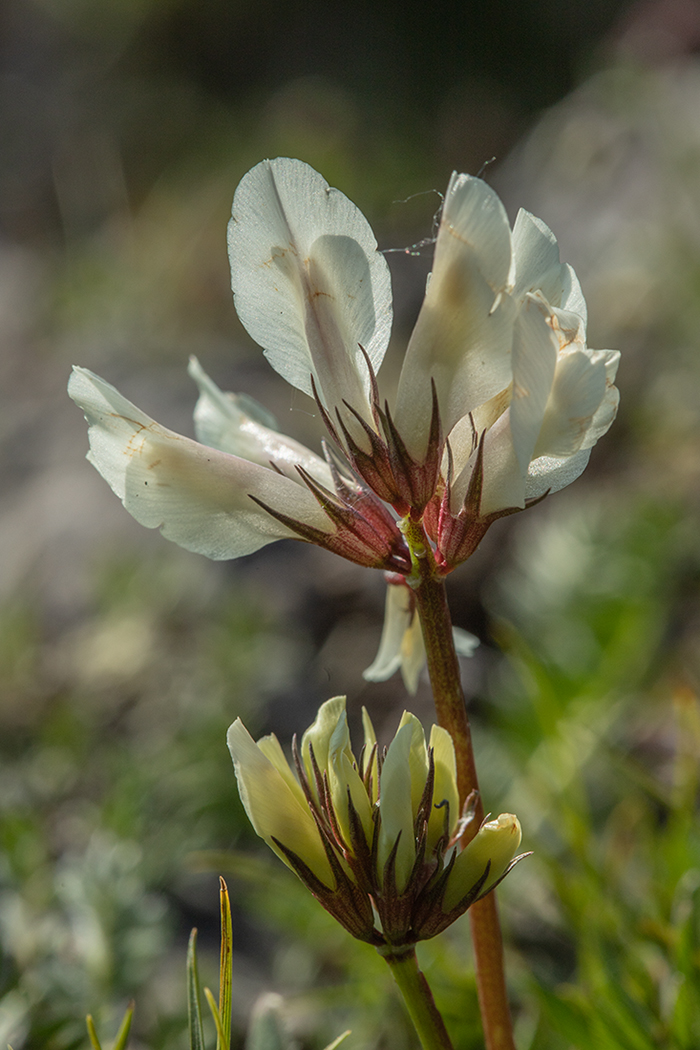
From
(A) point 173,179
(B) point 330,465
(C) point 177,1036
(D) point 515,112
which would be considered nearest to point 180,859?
(C) point 177,1036

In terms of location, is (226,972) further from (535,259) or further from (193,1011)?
(535,259)

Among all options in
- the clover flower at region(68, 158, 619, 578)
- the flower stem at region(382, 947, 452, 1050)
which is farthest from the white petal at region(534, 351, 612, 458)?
the flower stem at region(382, 947, 452, 1050)

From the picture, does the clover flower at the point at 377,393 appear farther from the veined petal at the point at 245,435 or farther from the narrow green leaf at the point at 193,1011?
the narrow green leaf at the point at 193,1011

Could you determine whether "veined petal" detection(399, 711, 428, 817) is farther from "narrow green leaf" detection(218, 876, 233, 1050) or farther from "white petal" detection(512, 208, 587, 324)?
"white petal" detection(512, 208, 587, 324)

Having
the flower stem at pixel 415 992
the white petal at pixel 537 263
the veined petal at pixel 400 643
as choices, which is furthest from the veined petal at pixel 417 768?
the white petal at pixel 537 263

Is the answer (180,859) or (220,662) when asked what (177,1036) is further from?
(220,662)

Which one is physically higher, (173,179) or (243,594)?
(173,179)

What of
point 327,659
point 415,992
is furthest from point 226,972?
point 327,659

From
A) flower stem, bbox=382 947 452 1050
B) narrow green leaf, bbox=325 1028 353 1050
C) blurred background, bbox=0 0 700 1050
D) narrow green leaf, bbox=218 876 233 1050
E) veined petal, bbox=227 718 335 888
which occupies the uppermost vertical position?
veined petal, bbox=227 718 335 888
